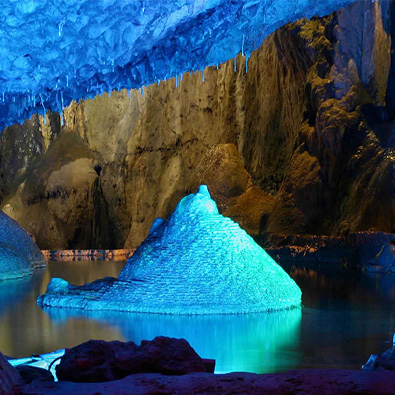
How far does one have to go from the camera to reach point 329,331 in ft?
23.7

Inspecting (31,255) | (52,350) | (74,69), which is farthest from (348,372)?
(31,255)

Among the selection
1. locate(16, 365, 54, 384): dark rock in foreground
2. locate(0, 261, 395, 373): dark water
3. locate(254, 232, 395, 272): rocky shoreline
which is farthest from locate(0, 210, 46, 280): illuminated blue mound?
locate(16, 365, 54, 384): dark rock in foreground

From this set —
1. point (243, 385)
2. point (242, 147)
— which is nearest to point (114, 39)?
point (243, 385)

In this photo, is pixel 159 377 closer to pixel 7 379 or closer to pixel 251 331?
pixel 7 379

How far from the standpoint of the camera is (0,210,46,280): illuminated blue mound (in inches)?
532

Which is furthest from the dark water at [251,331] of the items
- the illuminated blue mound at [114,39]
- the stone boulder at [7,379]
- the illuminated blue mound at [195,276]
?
the illuminated blue mound at [114,39]

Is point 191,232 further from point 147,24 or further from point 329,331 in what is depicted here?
point 147,24

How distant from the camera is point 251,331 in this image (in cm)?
723

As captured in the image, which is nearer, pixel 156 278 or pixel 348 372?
pixel 348 372

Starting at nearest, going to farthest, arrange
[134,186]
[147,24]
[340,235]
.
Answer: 1. [147,24]
2. [340,235]
3. [134,186]

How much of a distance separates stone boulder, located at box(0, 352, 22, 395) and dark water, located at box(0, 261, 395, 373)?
2016 mm

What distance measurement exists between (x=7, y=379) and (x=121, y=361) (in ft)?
2.45

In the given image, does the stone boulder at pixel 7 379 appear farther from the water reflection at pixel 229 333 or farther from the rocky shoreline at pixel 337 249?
the rocky shoreline at pixel 337 249

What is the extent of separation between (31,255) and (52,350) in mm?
9510
